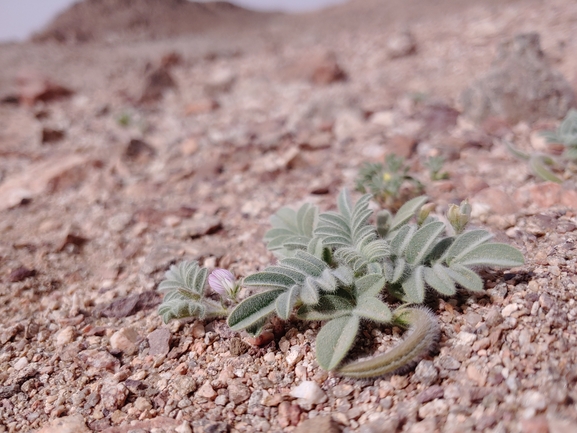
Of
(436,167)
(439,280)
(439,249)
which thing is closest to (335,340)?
(439,280)

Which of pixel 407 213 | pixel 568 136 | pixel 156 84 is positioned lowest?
pixel 407 213

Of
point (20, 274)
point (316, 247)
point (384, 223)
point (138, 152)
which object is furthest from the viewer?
point (138, 152)

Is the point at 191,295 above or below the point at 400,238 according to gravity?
below

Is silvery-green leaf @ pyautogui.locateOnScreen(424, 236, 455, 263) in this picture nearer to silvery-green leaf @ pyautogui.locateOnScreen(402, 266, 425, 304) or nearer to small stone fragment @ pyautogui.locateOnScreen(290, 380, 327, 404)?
silvery-green leaf @ pyautogui.locateOnScreen(402, 266, 425, 304)

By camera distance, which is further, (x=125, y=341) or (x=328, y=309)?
(x=125, y=341)

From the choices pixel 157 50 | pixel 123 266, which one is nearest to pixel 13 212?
pixel 123 266

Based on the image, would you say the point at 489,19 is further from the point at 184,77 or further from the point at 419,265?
the point at 419,265

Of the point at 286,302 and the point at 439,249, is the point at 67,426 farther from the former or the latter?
the point at 439,249

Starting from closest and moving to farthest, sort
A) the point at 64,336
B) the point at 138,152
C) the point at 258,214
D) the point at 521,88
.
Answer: the point at 64,336, the point at 258,214, the point at 521,88, the point at 138,152
